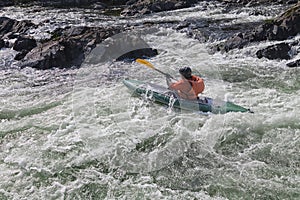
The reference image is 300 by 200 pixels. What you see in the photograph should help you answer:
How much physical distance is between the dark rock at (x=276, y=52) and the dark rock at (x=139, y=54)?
4468mm

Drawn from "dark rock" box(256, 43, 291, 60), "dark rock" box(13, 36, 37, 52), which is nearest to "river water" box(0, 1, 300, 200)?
"dark rock" box(256, 43, 291, 60)

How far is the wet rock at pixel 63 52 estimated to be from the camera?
1429 centimetres

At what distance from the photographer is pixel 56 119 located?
9.81 meters

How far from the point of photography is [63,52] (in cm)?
1451

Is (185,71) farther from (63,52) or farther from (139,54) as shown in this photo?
(63,52)

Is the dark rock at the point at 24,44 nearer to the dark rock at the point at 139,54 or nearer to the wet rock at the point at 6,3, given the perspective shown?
the dark rock at the point at 139,54

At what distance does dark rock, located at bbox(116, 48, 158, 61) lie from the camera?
14.8 meters

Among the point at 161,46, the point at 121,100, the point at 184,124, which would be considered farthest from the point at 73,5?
the point at 184,124

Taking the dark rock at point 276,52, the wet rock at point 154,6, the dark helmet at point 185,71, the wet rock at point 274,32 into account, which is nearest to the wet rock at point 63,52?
the wet rock at point 274,32

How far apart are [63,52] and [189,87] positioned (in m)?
7.13

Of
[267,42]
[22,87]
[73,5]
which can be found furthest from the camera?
[73,5]

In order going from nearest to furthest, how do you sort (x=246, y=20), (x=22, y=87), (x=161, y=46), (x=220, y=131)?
(x=220, y=131), (x=22, y=87), (x=161, y=46), (x=246, y=20)

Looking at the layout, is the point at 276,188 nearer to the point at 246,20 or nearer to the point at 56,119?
the point at 56,119

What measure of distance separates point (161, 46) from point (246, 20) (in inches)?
227
